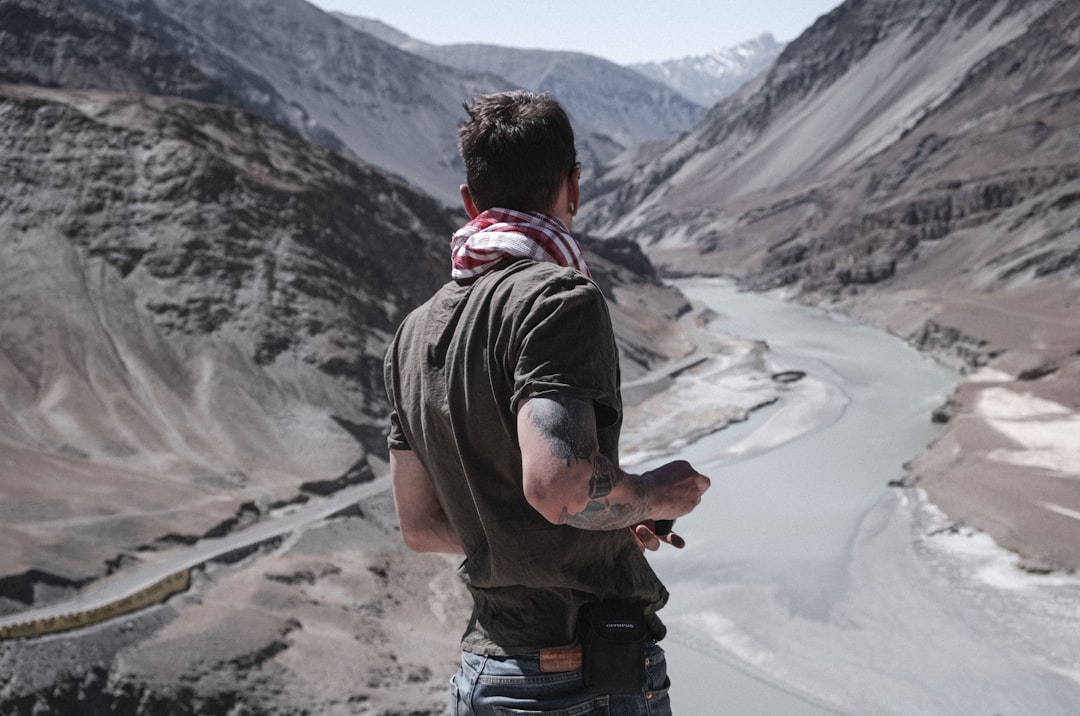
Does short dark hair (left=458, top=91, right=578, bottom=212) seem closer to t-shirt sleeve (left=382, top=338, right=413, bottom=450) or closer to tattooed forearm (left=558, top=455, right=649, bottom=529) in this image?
t-shirt sleeve (left=382, top=338, right=413, bottom=450)

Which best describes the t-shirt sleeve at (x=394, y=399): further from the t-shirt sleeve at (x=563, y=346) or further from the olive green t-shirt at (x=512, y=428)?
the t-shirt sleeve at (x=563, y=346)

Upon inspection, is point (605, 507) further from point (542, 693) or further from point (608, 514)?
point (542, 693)

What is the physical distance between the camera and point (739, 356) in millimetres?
47094

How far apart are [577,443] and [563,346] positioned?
0.67 feet

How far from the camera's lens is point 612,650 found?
2295 mm

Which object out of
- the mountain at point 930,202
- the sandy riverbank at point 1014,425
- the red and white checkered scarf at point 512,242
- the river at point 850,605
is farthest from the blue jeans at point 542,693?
the mountain at point 930,202

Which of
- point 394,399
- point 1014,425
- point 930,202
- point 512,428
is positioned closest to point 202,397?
point 1014,425

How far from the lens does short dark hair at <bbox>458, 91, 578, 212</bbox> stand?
7.80ft

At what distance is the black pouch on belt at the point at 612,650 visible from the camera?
90.2 inches

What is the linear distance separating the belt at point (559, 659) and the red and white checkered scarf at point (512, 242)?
0.88 meters

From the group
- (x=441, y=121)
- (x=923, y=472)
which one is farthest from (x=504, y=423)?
(x=441, y=121)

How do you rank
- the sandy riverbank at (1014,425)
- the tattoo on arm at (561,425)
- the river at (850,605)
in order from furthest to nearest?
the sandy riverbank at (1014,425) → the river at (850,605) → the tattoo on arm at (561,425)

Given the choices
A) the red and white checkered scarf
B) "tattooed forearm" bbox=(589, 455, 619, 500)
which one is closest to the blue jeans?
"tattooed forearm" bbox=(589, 455, 619, 500)

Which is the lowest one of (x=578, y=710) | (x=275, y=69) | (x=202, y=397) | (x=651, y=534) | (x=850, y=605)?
(x=850, y=605)
